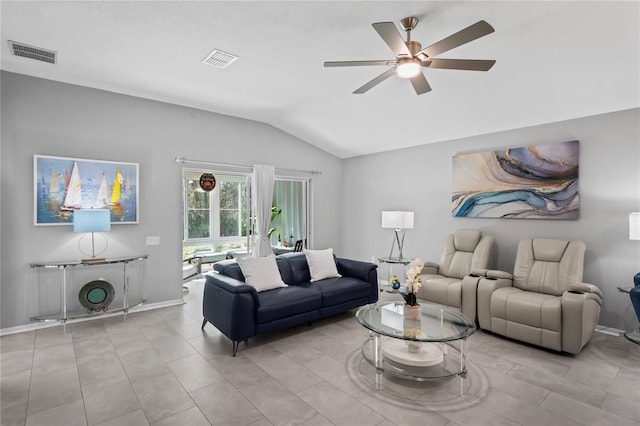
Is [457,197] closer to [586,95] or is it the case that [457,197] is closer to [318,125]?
[586,95]

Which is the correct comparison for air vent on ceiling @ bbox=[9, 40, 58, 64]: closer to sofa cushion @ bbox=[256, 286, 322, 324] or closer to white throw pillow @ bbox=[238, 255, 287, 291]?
white throw pillow @ bbox=[238, 255, 287, 291]

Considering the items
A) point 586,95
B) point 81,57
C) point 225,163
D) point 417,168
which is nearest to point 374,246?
point 417,168

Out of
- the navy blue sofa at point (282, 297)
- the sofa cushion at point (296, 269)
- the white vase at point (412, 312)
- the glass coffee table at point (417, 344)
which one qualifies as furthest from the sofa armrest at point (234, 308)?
the white vase at point (412, 312)

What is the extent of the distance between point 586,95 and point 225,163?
4948mm

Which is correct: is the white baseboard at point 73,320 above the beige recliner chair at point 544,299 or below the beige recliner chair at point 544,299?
below

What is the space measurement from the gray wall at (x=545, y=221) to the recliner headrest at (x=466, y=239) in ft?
1.11

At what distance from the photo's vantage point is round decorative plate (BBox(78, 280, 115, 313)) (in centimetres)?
413

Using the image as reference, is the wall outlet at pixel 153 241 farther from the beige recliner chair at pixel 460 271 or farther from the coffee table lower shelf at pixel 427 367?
the beige recliner chair at pixel 460 271

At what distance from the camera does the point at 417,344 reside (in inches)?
122

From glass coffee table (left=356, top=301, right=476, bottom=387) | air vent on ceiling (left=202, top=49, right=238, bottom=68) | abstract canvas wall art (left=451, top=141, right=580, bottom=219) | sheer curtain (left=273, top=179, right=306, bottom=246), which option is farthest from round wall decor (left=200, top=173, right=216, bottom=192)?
glass coffee table (left=356, top=301, right=476, bottom=387)

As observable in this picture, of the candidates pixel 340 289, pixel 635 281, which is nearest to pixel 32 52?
pixel 340 289

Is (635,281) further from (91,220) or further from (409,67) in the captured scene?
(91,220)

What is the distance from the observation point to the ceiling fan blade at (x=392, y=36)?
6.84 ft

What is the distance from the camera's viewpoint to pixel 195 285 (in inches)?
247
